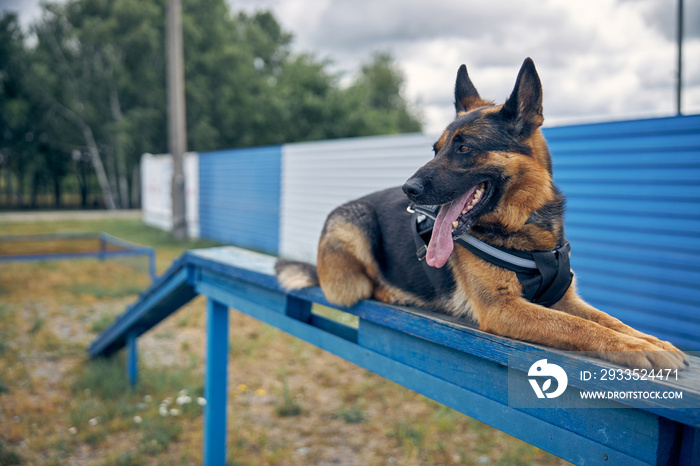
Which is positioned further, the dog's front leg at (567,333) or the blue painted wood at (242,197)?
the blue painted wood at (242,197)

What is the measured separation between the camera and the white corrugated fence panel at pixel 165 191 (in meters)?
13.8

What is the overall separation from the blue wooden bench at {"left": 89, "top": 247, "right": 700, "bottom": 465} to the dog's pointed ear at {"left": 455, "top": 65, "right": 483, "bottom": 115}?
0.85 metres

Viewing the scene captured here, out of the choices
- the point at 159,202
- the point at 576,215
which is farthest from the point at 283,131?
the point at 576,215

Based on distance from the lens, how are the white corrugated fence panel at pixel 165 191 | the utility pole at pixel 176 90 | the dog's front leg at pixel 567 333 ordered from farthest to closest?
the white corrugated fence panel at pixel 165 191
the utility pole at pixel 176 90
the dog's front leg at pixel 567 333

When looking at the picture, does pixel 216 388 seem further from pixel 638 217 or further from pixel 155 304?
pixel 638 217

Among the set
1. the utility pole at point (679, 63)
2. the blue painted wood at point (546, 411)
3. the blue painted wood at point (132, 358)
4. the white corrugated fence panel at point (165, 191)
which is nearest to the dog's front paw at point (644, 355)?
the blue painted wood at point (546, 411)

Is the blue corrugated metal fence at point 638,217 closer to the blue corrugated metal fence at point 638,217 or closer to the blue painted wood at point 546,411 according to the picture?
the blue corrugated metal fence at point 638,217

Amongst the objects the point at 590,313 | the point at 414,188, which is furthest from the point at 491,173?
the point at 590,313

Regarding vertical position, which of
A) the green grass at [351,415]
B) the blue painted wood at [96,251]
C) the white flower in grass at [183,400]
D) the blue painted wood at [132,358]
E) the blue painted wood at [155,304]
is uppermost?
the blue painted wood at [155,304]

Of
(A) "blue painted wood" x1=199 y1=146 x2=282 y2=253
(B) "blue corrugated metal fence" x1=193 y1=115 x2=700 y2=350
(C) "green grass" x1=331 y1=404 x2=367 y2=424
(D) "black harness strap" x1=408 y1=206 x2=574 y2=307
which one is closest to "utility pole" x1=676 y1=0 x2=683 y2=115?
(B) "blue corrugated metal fence" x1=193 y1=115 x2=700 y2=350

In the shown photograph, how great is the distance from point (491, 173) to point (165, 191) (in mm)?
15234

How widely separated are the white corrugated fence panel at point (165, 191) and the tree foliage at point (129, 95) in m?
5.31

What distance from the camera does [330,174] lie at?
363 inches

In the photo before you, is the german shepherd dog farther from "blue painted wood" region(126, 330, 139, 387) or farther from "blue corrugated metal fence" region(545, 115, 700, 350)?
"blue painted wood" region(126, 330, 139, 387)
